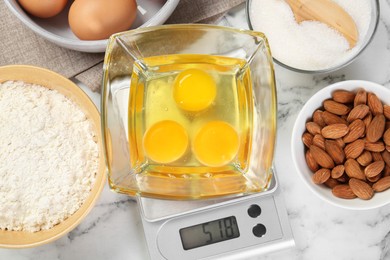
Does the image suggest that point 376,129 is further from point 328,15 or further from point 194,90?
point 194,90

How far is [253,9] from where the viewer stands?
45.6 inches

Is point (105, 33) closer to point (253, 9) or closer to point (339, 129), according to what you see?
point (253, 9)

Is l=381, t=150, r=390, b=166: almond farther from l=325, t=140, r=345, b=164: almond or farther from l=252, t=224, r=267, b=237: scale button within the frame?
l=252, t=224, r=267, b=237: scale button

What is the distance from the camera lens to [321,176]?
3.59ft

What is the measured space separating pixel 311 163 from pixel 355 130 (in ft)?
0.33

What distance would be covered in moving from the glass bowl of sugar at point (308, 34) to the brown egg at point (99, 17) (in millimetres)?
247

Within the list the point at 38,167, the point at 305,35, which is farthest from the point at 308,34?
the point at 38,167

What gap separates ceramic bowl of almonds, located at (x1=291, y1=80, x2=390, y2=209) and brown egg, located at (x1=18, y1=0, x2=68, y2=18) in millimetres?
494

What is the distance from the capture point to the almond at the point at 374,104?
1.10m

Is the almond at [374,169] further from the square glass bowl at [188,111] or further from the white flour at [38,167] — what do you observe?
the white flour at [38,167]

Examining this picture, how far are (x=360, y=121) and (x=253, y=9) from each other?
0.30m

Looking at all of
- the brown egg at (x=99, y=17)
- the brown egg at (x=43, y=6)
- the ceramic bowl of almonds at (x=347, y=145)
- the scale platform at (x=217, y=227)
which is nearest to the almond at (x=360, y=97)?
the ceramic bowl of almonds at (x=347, y=145)

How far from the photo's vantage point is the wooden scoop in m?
1.14

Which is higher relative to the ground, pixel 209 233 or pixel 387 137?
pixel 387 137
